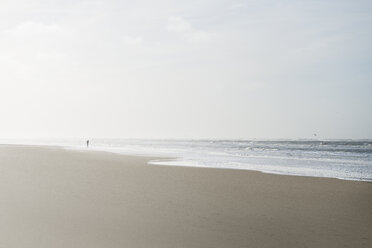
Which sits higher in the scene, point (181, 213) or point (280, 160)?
point (181, 213)

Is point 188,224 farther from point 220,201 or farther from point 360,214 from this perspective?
point 360,214

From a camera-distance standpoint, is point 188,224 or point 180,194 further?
point 180,194

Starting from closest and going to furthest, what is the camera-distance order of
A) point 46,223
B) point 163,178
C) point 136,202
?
point 46,223 < point 136,202 < point 163,178

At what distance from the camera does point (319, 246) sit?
609 centimetres

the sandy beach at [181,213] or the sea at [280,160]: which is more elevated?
the sandy beach at [181,213]

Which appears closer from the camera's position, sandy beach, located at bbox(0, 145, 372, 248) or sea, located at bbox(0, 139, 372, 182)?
sandy beach, located at bbox(0, 145, 372, 248)

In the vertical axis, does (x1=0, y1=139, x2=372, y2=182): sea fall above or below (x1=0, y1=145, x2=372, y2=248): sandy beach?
below

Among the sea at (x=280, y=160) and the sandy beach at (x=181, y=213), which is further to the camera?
the sea at (x=280, y=160)

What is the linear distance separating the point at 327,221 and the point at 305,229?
2.96 feet

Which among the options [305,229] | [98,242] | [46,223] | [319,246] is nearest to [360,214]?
[305,229]

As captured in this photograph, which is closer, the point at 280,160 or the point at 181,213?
the point at 181,213

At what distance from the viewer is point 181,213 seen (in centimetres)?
817

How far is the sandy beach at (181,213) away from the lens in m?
6.27

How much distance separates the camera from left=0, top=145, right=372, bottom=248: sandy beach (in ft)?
20.6
